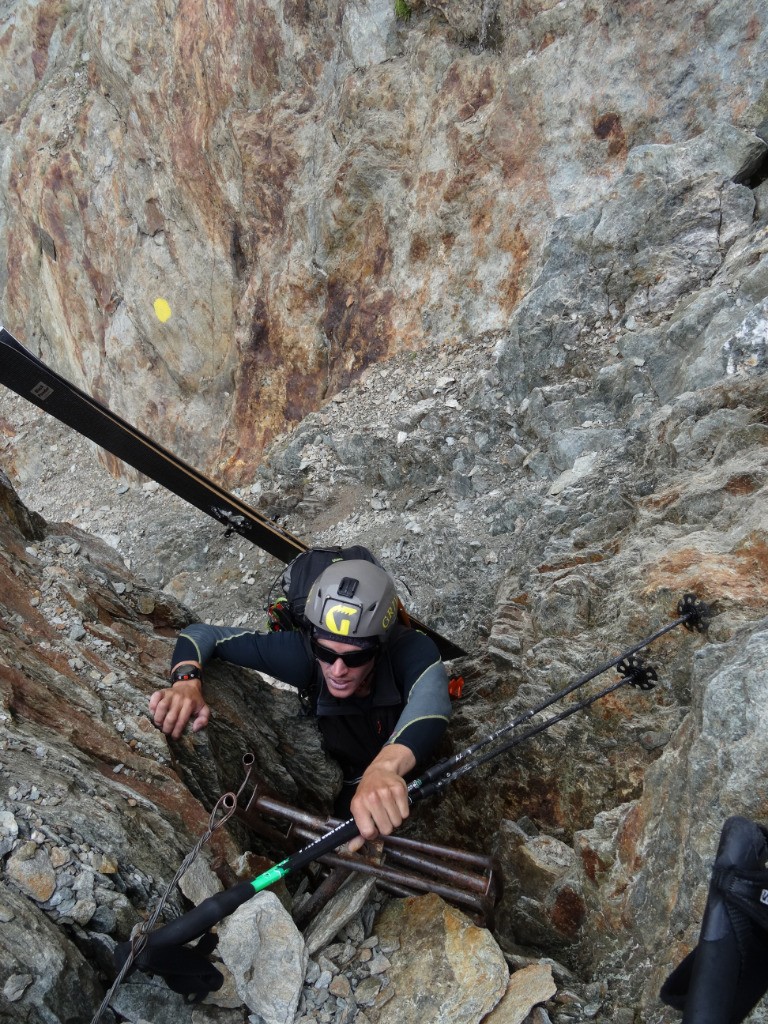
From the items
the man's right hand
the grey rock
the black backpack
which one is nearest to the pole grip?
the grey rock

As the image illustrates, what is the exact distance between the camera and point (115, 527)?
819 inches

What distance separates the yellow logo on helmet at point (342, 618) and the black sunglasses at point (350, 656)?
0.19 metres

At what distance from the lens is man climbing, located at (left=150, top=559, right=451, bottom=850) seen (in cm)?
463

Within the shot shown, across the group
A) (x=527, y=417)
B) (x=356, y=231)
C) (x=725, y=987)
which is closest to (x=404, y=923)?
(x=725, y=987)

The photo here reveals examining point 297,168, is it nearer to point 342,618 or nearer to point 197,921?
point 342,618

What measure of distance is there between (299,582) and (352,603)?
1.08 metres

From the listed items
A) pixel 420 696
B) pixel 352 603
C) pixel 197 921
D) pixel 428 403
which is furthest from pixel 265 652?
pixel 428 403

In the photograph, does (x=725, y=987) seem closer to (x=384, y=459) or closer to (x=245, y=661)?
(x=245, y=661)

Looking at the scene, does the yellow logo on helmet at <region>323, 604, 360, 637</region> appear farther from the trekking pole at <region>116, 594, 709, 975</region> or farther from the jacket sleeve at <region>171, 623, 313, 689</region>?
the trekking pole at <region>116, 594, 709, 975</region>

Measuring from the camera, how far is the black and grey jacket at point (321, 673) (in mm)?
5262

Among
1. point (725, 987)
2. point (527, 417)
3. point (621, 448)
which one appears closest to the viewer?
point (725, 987)

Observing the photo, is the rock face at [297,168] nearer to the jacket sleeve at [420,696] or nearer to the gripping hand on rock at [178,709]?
the jacket sleeve at [420,696]

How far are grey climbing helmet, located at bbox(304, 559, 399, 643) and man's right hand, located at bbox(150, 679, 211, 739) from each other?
92cm

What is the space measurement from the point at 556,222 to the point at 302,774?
10829 millimetres
